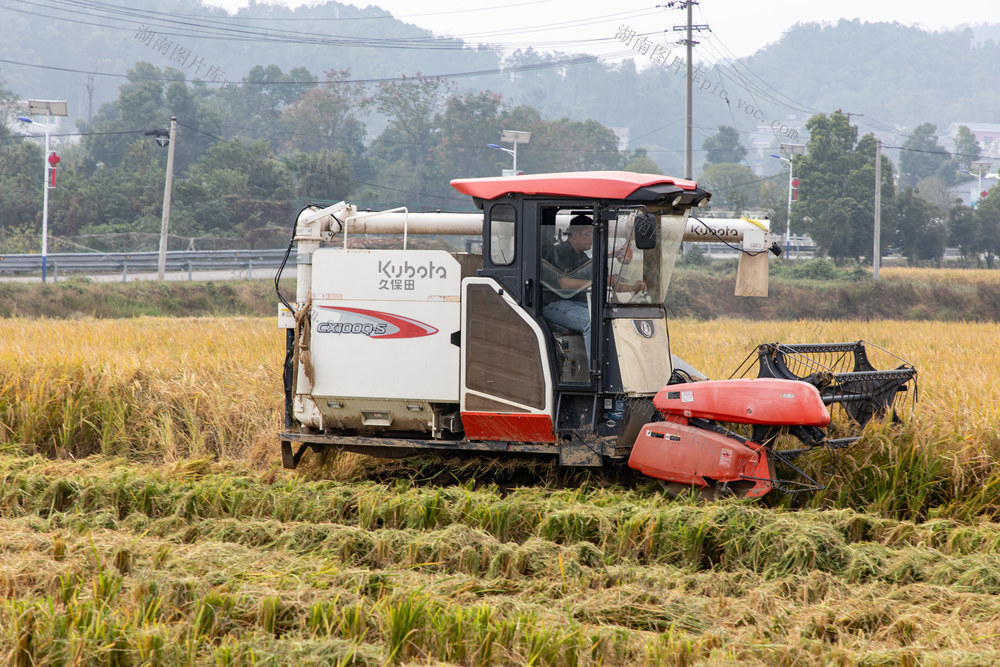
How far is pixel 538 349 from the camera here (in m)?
6.15

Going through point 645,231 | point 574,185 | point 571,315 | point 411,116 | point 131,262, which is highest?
point 411,116

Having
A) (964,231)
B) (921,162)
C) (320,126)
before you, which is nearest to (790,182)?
(964,231)

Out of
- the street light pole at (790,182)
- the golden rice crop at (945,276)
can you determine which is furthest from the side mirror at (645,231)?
the street light pole at (790,182)

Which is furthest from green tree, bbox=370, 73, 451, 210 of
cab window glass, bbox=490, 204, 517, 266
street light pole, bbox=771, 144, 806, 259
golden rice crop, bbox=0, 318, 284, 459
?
cab window glass, bbox=490, 204, 517, 266

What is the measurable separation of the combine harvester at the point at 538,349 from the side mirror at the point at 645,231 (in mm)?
72

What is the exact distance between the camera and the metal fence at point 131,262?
28672 mm

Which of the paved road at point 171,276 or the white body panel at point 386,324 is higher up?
the paved road at point 171,276

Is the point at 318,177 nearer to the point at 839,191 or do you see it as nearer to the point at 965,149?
the point at 839,191

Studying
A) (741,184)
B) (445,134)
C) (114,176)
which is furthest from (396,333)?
(741,184)

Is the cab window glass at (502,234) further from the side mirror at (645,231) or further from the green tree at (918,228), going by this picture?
the green tree at (918,228)

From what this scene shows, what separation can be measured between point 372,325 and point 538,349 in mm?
1254

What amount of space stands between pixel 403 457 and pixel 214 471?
1.55 meters

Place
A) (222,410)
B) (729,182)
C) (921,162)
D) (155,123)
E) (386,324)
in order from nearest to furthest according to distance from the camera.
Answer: (386,324), (222,410), (155,123), (729,182), (921,162)

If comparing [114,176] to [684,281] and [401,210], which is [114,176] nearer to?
[684,281]
